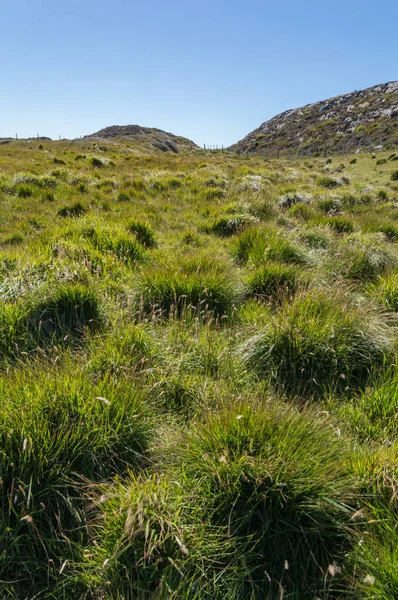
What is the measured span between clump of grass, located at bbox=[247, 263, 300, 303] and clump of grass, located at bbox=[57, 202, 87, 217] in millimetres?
5999

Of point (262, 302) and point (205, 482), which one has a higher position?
point (262, 302)

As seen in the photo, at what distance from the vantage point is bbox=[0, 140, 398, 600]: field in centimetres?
177

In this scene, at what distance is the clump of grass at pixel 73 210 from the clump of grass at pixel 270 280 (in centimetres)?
600

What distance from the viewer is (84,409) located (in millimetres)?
2314

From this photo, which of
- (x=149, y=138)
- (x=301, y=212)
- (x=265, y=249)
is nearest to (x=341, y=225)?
(x=301, y=212)

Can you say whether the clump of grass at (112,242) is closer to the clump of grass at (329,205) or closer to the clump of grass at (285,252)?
the clump of grass at (285,252)

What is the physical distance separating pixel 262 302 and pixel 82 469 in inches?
125

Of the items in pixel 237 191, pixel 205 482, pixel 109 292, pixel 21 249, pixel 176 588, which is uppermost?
pixel 237 191

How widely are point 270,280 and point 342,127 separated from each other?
81.2 metres

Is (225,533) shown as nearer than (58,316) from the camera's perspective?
Yes

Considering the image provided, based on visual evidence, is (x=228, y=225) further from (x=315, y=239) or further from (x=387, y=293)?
(x=387, y=293)

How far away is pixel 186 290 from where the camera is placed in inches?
174

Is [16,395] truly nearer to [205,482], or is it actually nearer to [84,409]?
[84,409]

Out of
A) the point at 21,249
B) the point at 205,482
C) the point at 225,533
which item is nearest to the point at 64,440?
the point at 205,482
